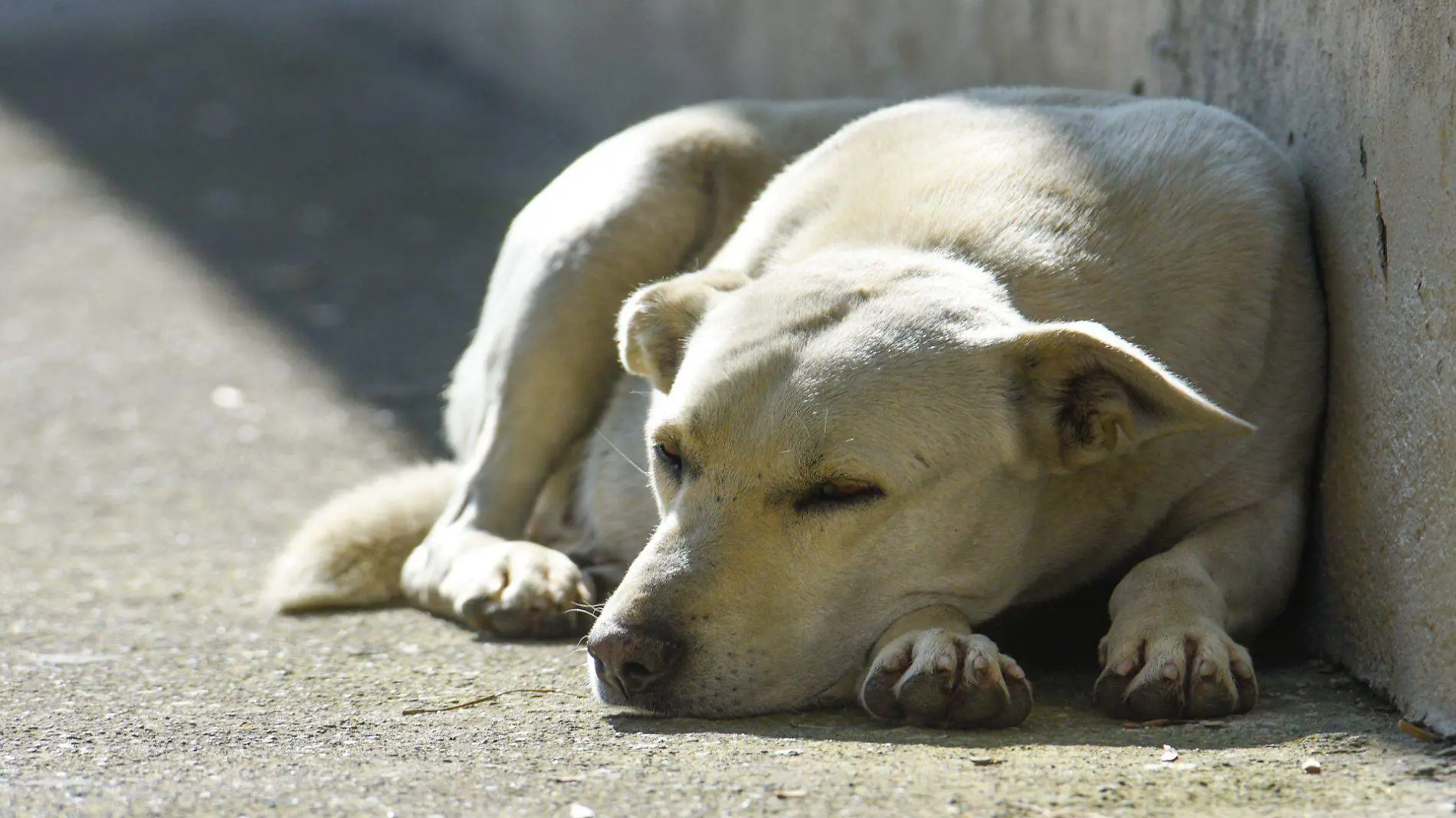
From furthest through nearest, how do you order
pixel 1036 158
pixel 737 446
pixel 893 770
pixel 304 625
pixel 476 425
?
pixel 476 425
pixel 304 625
pixel 1036 158
pixel 737 446
pixel 893 770

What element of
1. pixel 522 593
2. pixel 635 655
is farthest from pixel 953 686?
pixel 522 593

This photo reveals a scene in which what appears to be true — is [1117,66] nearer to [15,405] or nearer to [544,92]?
[15,405]

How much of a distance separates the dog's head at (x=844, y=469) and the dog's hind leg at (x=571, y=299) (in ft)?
3.73

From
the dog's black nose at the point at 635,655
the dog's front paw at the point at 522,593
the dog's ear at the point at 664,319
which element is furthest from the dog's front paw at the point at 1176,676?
the dog's front paw at the point at 522,593

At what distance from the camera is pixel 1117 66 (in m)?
5.00

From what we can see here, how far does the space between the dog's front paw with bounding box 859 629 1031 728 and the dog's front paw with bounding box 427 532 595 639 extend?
100cm

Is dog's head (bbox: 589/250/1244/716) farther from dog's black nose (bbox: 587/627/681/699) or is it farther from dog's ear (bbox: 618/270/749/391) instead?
dog's ear (bbox: 618/270/749/391)

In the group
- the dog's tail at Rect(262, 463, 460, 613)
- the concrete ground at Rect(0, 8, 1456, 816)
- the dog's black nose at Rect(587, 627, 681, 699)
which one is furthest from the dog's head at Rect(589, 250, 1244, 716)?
the dog's tail at Rect(262, 463, 460, 613)

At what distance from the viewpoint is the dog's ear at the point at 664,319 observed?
342cm

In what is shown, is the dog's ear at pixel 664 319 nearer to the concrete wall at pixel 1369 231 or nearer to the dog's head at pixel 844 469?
the dog's head at pixel 844 469

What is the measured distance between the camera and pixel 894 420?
2.98 meters

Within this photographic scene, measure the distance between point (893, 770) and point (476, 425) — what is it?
2.34 meters

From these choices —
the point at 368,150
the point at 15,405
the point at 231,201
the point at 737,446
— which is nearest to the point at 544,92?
the point at 368,150

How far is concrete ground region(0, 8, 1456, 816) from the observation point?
8.09 feet
